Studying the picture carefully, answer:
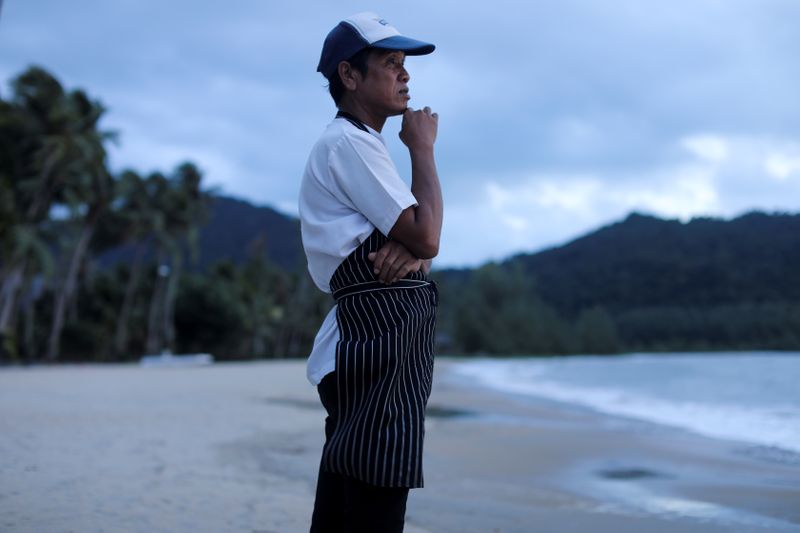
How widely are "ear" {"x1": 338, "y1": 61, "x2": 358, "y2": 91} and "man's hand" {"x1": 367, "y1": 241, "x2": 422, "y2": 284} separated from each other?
388 mm

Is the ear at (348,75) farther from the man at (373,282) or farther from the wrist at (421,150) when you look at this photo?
the wrist at (421,150)

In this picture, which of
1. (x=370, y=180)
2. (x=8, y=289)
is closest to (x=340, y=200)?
(x=370, y=180)

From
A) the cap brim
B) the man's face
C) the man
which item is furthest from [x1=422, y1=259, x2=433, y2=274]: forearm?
the cap brim

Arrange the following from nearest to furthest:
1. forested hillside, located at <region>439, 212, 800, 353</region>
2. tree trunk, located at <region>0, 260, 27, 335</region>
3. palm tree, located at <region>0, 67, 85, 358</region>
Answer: tree trunk, located at <region>0, 260, 27, 335</region> → palm tree, located at <region>0, 67, 85, 358</region> → forested hillside, located at <region>439, 212, 800, 353</region>

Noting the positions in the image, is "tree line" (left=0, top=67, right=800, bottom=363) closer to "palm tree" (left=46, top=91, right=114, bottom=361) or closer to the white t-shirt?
"palm tree" (left=46, top=91, right=114, bottom=361)

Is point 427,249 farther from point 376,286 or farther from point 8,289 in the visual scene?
point 8,289

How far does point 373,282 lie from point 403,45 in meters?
0.50

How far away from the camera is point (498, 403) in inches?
592

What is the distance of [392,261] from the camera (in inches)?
61.6

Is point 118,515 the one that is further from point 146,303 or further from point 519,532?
point 146,303

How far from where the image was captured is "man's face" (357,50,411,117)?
1720 millimetres

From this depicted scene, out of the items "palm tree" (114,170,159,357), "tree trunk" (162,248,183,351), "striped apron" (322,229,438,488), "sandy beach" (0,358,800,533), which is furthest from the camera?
"tree trunk" (162,248,183,351)

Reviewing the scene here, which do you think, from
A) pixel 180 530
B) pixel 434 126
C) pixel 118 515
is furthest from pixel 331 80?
pixel 118 515

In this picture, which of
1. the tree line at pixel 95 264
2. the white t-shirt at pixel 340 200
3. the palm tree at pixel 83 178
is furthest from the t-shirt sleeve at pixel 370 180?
the palm tree at pixel 83 178
